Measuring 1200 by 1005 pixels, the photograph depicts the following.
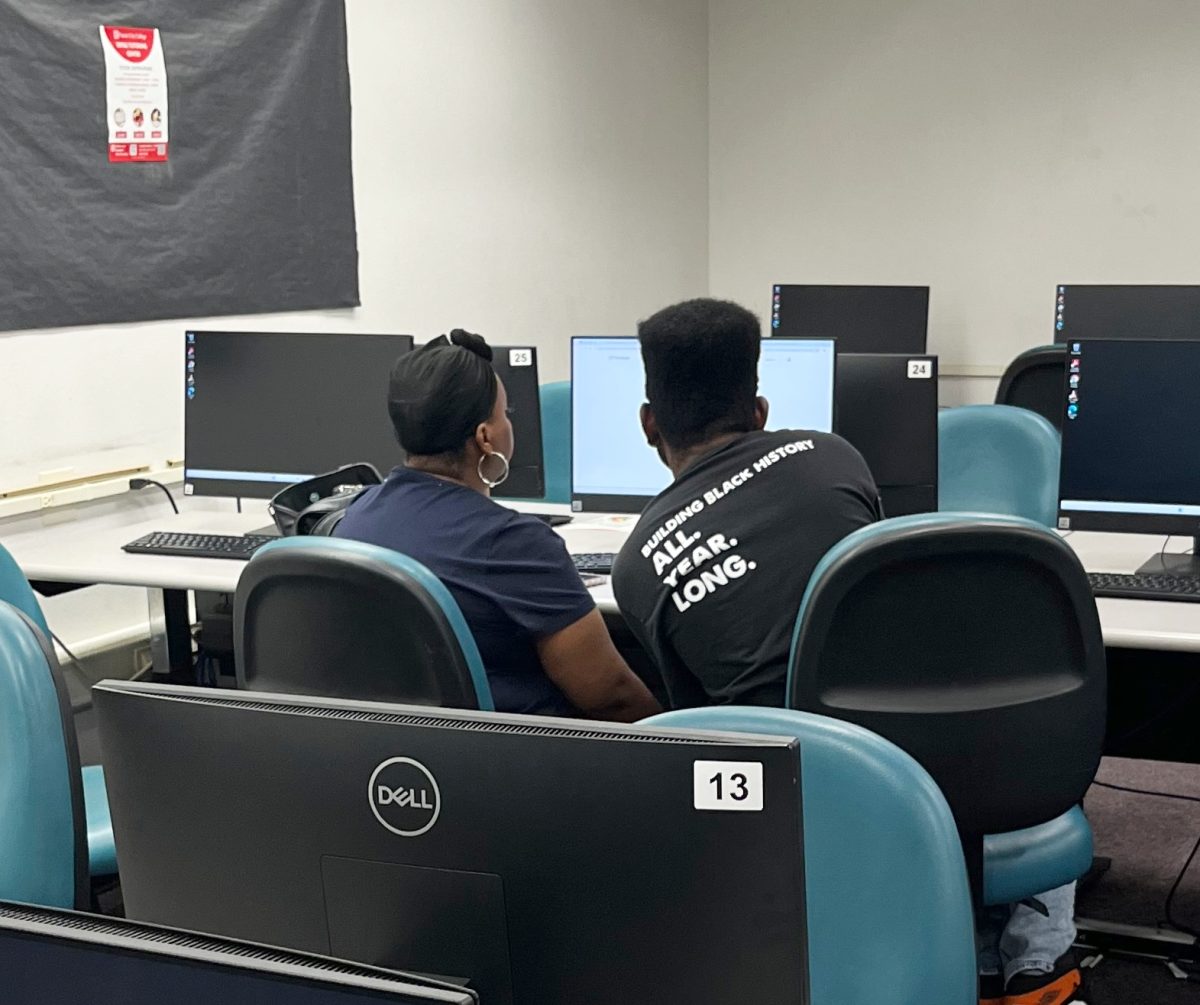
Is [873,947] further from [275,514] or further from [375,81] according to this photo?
[375,81]

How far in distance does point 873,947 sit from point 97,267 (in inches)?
117

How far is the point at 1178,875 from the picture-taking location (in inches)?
123

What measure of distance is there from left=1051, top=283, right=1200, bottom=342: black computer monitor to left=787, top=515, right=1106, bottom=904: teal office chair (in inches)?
92.8

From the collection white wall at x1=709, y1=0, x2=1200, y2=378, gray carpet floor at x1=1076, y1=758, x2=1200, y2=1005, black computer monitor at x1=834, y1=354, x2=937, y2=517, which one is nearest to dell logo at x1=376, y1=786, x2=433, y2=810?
gray carpet floor at x1=1076, y1=758, x2=1200, y2=1005

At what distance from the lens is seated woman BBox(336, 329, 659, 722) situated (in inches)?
85.7

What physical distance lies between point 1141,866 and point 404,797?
2.75 metres

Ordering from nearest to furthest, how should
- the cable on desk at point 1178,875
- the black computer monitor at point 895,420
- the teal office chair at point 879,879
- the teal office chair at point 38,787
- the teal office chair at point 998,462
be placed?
1. the teal office chair at point 879,879
2. the teal office chair at point 38,787
3. the cable on desk at point 1178,875
4. the black computer monitor at point 895,420
5. the teal office chair at point 998,462

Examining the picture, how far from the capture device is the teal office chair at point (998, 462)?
3291mm

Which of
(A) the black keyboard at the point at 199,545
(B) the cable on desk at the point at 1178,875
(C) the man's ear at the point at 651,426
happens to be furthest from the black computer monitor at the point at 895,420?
(A) the black keyboard at the point at 199,545

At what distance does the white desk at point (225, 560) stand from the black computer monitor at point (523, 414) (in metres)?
0.13

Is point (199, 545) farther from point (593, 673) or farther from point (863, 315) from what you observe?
point (863, 315)

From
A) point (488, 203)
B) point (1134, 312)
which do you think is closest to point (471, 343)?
point (1134, 312)

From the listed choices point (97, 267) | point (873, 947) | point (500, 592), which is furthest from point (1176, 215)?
point (873, 947)

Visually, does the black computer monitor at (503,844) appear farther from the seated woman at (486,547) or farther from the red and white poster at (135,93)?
the red and white poster at (135,93)
